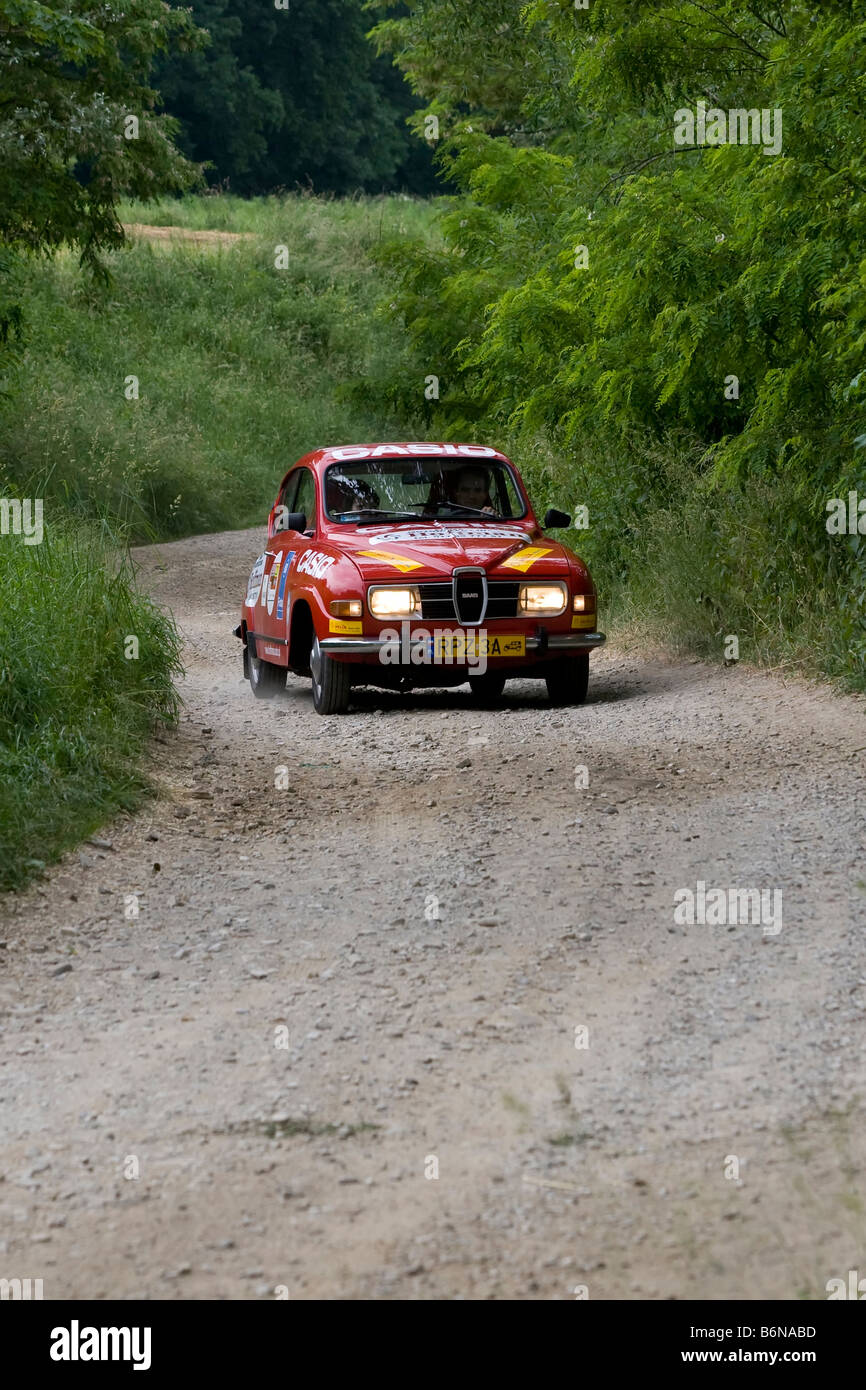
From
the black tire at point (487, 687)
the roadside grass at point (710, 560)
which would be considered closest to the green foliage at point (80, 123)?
the roadside grass at point (710, 560)

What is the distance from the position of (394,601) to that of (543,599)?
3.39 ft

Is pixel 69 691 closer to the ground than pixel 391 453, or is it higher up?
closer to the ground

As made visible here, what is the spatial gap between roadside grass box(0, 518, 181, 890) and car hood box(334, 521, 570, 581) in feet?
4.68

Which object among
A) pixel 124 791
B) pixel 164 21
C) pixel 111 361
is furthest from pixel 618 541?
pixel 111 361

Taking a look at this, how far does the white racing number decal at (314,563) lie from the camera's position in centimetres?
1105

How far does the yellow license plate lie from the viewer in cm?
1078

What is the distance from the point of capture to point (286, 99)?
6050 centimetres

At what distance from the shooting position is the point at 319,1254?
3432 mm

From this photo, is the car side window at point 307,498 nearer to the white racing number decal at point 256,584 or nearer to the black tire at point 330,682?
Answer: the white racing number decal at point 256,584

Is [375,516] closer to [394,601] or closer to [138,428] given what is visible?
[394,601]

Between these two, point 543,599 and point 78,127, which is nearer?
point 543,599

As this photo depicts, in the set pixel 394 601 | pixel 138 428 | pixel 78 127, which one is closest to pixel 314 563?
pixel 394 601

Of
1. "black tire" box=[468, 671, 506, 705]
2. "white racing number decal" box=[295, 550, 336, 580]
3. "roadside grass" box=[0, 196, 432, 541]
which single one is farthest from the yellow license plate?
"roadside grass" box=[0, 196, 432, 541]
